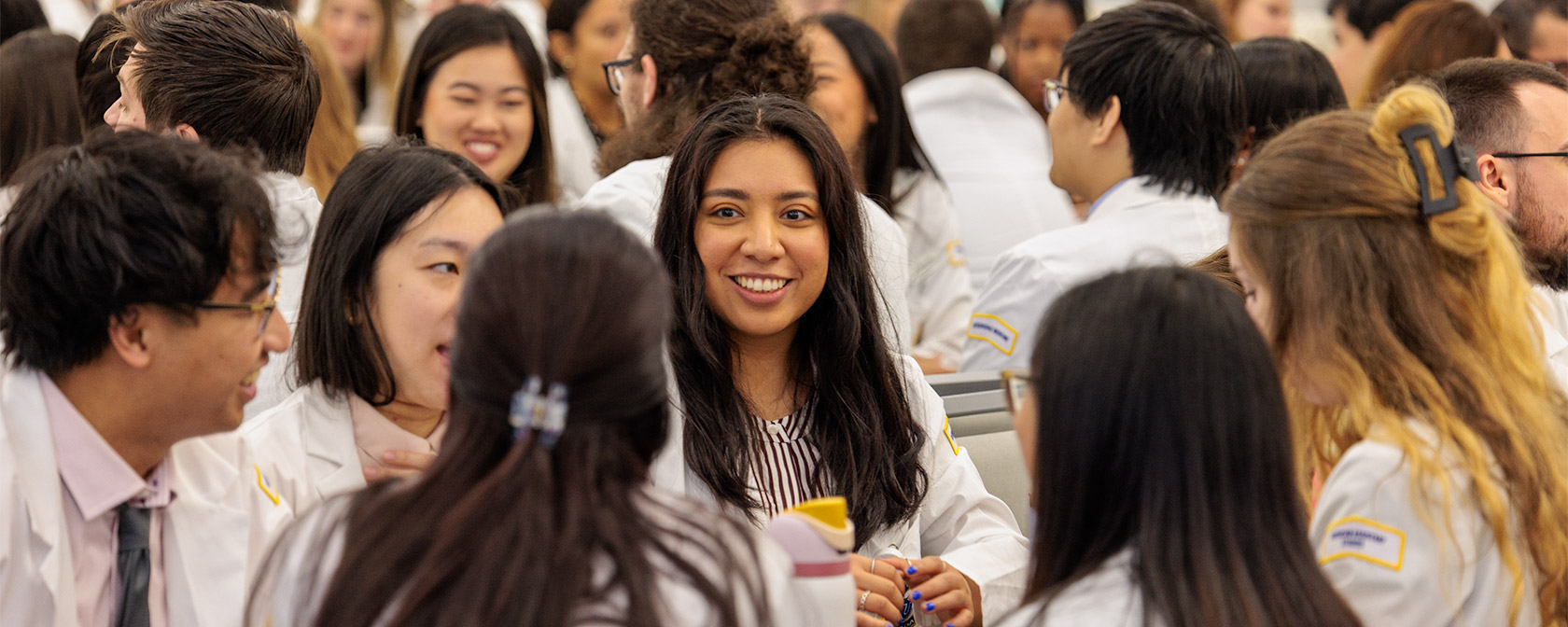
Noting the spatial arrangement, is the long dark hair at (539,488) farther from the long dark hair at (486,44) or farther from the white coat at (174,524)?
the long dark hair at (486,44)

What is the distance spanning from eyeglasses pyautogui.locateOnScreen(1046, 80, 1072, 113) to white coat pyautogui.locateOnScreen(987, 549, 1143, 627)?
225 cm

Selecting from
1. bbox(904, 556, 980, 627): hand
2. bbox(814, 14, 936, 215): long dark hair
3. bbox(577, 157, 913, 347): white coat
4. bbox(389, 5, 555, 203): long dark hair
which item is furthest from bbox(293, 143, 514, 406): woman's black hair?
bbox(814, 14, 936, 215): long dark hair

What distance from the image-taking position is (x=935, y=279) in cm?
436

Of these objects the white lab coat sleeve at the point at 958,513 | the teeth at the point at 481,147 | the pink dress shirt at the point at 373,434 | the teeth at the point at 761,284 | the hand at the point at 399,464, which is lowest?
the white lab coat sleeve at the point at 958,513

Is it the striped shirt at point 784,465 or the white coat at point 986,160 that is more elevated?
the striped shirt at point 784,465

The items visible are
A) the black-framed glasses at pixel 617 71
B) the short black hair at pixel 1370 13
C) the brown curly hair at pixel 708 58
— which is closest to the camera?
the brown curly hair at pixel 708 58

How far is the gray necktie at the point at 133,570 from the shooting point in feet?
6.07

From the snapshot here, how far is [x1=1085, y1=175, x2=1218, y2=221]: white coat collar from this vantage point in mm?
3438

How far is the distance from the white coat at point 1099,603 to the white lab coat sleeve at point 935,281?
110 inches

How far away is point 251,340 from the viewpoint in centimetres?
184

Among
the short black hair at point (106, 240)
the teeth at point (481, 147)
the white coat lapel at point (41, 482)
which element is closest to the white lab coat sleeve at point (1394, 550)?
the short black hair at point (106, 240)

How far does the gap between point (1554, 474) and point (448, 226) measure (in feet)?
5.30

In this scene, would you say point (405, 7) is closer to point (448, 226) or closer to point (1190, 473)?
point (448, 226)

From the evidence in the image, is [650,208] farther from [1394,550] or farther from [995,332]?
[1394,550]
